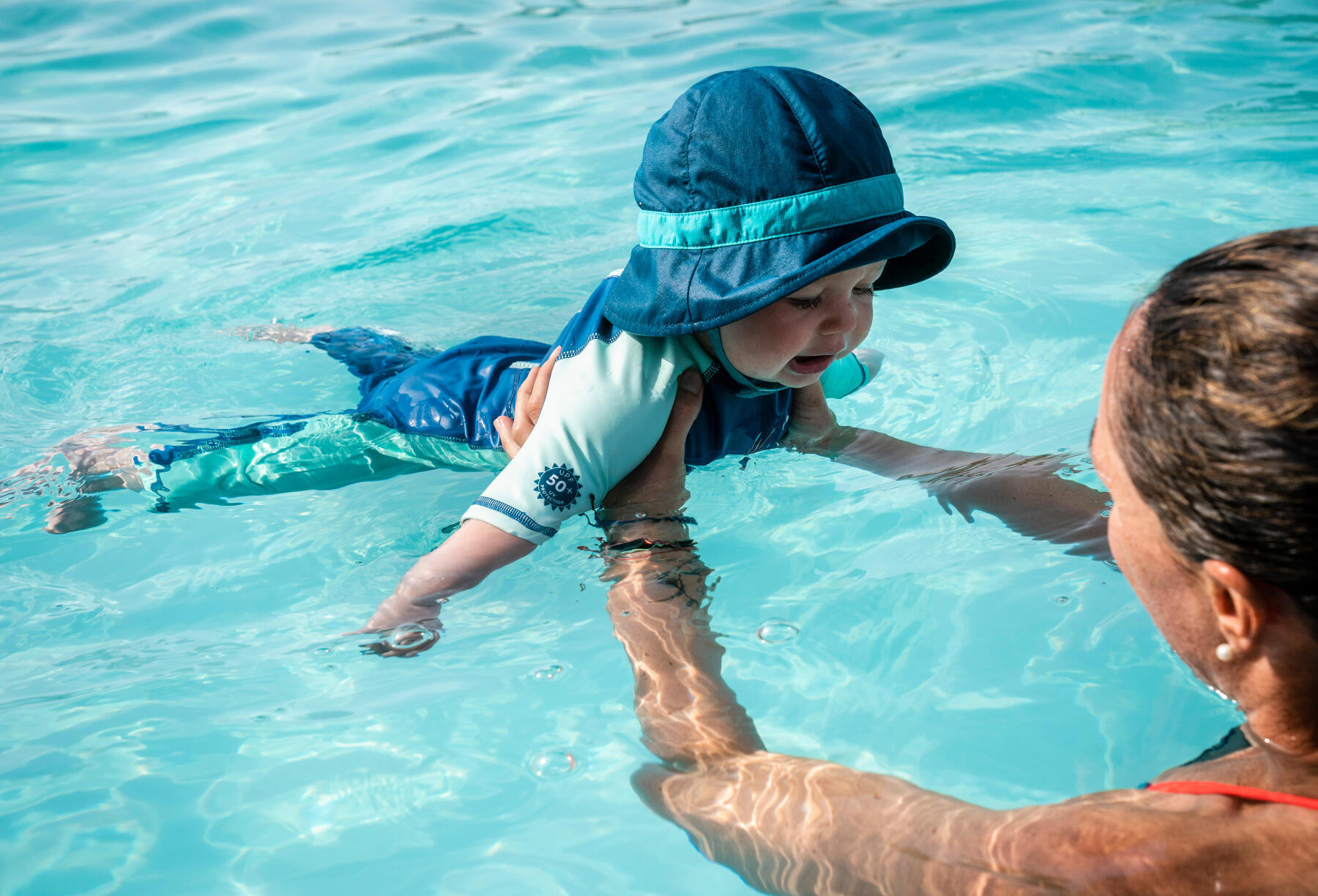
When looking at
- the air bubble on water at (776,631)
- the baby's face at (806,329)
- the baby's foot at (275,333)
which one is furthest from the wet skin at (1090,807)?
the baby's foot at (275,333)

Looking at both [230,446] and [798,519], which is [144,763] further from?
[798,519]

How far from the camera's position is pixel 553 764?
232cm

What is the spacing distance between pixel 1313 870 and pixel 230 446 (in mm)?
3122

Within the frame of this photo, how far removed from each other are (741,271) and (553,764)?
124 cm

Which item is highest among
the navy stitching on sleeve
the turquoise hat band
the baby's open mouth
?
the turquoise hat band

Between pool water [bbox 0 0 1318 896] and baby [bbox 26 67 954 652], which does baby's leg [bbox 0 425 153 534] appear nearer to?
pool water [bbox 0 0 1318 896]

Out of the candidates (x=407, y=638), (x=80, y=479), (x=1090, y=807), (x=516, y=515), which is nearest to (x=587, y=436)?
(x=516, y=515)

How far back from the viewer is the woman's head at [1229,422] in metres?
1.14

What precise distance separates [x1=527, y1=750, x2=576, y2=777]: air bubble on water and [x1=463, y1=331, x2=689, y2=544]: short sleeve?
533 mm

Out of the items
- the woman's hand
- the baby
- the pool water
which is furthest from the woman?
the woman's hand

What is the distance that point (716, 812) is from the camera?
192cm

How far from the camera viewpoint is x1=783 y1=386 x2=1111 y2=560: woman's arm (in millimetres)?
2789

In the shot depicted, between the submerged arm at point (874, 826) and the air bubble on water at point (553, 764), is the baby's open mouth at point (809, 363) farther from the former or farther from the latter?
the air bubble on water at point (553, 764)

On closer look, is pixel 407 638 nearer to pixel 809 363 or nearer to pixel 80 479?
pixel 809 363
